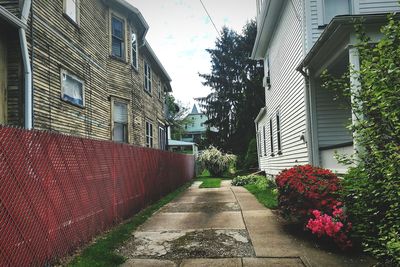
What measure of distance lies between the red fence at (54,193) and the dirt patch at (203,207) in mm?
1781

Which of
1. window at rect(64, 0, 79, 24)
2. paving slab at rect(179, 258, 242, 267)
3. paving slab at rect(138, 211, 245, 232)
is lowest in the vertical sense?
paving slab at rect(179, 258, 242, 267)

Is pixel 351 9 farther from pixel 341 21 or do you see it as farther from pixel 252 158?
pixel 252 158

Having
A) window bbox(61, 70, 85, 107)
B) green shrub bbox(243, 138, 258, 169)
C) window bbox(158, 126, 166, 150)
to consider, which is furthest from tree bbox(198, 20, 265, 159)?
window bbox(61, 70, 85, 107)

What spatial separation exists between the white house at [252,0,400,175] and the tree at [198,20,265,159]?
699 inches

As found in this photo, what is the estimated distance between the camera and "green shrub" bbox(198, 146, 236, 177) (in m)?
23.3

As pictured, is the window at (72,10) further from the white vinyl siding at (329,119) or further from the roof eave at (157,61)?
the white vinyl siding at (329,119)

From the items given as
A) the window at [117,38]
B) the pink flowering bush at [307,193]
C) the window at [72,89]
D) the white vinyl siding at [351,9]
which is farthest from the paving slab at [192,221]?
the window at [117,38]

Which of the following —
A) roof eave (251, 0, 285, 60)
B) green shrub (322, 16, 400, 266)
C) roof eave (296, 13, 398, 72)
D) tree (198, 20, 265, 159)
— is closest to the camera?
green shrub (322, 16, 400, 266)

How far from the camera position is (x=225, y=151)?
32.1 meters

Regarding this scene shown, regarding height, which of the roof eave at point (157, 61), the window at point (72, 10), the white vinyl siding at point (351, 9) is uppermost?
the roof eave at point (157, 61)

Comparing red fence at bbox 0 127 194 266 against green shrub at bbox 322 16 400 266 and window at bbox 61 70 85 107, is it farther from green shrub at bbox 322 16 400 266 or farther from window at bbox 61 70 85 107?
green shrub at bbox 322 16 400 266

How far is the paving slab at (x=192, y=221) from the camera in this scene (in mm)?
6549

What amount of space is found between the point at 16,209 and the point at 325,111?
748 centimetres

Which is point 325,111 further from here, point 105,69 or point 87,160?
point 105,69
